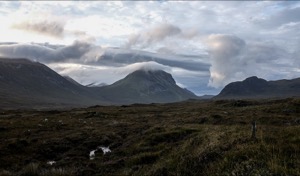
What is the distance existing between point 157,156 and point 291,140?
864 cm

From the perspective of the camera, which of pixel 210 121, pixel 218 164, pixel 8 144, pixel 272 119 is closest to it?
pixel 218 164

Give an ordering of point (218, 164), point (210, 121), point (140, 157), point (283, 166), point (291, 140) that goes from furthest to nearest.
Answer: point (210, 121), point (140, 157), point (291, 140), point (218, 164), point (283, 166)

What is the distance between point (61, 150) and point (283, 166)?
2322cm

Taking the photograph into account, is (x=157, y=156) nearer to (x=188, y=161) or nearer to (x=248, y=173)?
(x=188, y=161)

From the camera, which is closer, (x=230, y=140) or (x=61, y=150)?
(x=230, y=140)

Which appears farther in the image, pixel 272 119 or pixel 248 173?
pixel 272 119

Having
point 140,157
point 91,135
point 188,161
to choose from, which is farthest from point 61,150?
point 188,161

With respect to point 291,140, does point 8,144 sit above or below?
below

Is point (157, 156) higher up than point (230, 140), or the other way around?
point (230, 140)

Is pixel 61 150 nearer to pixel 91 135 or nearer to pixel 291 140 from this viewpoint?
pixel 91 135

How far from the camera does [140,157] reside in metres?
21.5

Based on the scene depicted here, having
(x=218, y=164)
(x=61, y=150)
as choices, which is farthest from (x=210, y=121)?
(x=218, y=164)

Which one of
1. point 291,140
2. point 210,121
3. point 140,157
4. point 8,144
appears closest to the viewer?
point 291,140

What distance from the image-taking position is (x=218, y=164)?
1439 centimetres
